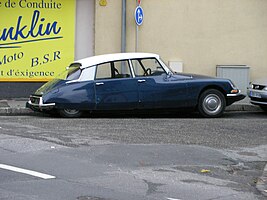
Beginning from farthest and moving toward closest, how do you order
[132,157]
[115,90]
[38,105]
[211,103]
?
[211,103] → [115,90] → [38,105] → [132,157]

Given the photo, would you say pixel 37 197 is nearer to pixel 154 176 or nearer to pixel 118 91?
pixel 154 176

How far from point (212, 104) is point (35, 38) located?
588 centimetres

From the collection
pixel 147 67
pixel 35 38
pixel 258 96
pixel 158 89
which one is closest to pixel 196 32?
pixel 258 96

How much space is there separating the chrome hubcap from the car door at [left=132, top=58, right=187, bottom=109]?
54 centimetres

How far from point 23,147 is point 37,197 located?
3.07 metres

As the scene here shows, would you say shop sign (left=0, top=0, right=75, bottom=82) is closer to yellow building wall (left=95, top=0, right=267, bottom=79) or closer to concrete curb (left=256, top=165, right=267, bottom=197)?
yellow building wall (left=95, top=0, right=267, bottom=79)

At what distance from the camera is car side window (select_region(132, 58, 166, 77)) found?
1398 centimetres

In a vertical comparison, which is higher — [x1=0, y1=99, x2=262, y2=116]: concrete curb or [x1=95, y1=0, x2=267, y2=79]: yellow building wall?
[x1=95, y1=0, x2=267, y2=79]: yellow building wall

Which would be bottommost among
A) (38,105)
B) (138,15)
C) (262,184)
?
(262,184)

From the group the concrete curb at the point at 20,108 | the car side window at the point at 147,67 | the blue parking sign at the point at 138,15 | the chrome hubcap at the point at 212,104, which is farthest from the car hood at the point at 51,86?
the blue parking sign at the point at 138,15

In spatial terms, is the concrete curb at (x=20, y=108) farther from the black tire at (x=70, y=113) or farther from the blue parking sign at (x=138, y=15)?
the blue parking sign at (x=138, y=15)

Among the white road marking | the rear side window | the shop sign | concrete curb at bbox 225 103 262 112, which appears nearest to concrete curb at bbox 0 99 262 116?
concrete curb at bbox 225 103 262 112

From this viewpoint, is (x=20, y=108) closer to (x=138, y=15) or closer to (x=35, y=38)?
(x=35, y=38)

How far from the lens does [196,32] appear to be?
1780cm
